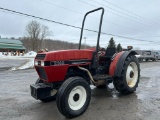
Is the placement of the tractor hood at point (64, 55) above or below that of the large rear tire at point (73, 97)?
above

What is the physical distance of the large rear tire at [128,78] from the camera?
6137 mm

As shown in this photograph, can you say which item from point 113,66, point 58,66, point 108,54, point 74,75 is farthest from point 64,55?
point 108,54

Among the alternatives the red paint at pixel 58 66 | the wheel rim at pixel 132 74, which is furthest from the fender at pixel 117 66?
the red paint at pixel 58 66

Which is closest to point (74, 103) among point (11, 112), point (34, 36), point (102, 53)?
point (11, 112)

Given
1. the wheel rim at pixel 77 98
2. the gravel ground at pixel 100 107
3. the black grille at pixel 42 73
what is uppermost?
the black grille at pixel 42 73

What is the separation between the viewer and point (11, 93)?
712cm

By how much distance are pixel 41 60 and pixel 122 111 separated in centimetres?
228

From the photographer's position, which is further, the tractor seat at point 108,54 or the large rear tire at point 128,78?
the tractor seat at point 108,54

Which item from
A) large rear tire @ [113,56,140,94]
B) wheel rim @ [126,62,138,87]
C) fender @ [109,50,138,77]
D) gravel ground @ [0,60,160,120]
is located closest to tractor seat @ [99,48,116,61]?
fender @ [109,50,138,77]

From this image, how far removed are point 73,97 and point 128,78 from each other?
2545 millimetres

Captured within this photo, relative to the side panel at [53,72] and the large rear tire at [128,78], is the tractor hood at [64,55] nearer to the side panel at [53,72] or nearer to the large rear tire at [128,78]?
the side panel at [53,72]

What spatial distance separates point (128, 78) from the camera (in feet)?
21.7

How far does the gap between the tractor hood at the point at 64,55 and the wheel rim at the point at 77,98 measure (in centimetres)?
79

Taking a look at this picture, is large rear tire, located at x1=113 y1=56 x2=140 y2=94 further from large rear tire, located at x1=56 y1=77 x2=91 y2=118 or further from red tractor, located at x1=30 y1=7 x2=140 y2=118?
large rear tire, located at x1=56 y1=77 x2=91 y2=118
